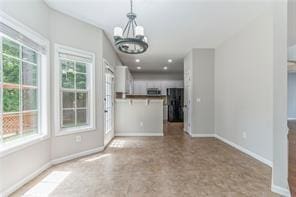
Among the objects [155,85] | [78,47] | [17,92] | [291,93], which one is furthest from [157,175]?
[155,85]

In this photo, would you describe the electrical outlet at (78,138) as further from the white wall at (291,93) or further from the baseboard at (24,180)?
the white wall at (291,93)

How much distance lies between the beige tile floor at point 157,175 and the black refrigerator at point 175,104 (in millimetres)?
6071

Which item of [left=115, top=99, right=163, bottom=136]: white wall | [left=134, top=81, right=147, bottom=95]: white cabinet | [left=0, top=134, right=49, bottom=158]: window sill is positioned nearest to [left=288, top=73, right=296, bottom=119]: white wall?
[left=0, top=134, right=49, bottom=158]: window sill

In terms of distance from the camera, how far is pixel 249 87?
411cm

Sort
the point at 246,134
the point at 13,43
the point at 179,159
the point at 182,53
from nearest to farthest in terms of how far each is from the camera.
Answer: the point at 13,43
the point at 179,159
the point at 246,134
the point at 182,53

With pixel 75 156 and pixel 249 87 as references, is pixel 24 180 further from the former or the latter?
pixel 249 87

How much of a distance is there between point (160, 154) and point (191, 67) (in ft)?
10.6

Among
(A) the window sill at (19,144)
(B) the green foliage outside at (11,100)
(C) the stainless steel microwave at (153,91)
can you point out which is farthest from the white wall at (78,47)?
(C) the stainless steel microwave at (153,91)

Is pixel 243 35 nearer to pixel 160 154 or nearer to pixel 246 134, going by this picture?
pixel 246 134

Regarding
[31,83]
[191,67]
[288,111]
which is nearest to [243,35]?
[191,67]

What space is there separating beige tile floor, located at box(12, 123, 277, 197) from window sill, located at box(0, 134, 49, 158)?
534 millimetres

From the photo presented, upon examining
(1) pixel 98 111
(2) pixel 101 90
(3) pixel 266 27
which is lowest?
(1) pixel 98 111

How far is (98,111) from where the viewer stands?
4363 millimetres

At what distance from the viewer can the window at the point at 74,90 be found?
369 centimetres
